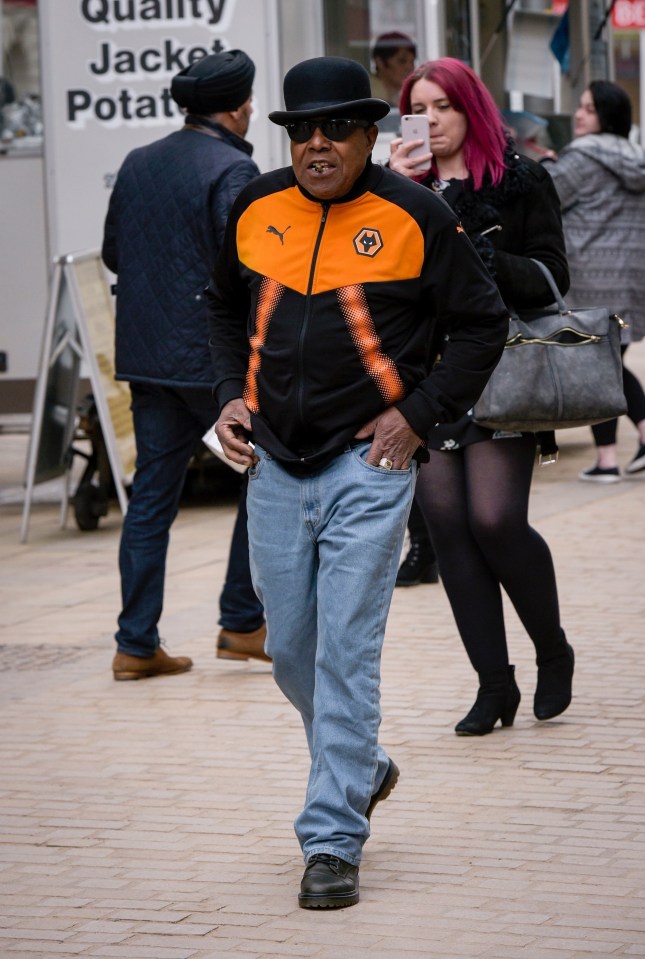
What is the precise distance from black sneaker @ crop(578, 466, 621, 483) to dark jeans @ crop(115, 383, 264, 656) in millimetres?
4695

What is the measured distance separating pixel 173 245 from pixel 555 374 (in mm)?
1709

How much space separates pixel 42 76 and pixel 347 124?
646 cm

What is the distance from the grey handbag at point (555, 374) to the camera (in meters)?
5.28

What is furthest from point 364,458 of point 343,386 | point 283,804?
point 283,804

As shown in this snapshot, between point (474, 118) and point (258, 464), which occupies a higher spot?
point (474, 118)

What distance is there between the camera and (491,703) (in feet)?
18.1

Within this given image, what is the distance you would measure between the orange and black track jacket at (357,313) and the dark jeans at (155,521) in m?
2.23

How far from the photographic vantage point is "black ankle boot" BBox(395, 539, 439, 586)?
26.4ft

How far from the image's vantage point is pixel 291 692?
4371 millimetres

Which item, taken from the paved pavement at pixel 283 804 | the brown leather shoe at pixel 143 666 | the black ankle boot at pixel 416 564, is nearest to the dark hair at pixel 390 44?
the black ankle boot at pixel 416 564

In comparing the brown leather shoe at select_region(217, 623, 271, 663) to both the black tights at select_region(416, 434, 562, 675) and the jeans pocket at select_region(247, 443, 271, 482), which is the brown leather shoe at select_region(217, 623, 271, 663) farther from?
the jeans pocket at select_region(247, 443, 271, 482)

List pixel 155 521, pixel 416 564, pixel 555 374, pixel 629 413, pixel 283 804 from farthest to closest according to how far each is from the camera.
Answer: pixel 629 413, pixel 416 564, pixel 155 521, pixel 555 374, pixel 283 804

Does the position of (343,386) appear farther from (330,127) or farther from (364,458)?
(330,127)

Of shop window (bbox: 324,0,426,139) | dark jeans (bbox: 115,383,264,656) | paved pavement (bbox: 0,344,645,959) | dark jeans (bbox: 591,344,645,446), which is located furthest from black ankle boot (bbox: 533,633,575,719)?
shop window (bbox: 324,0,426,139)
